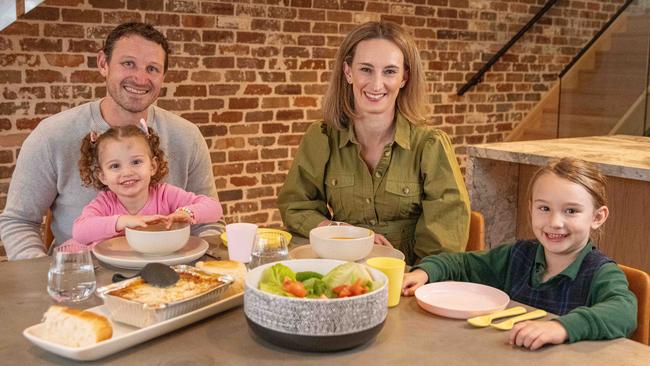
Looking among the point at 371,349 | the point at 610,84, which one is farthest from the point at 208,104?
the point at 371,349

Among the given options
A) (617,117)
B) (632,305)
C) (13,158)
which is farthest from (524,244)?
(617,117)

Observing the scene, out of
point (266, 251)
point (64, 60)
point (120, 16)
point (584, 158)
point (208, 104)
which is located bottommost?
point (266, 251)

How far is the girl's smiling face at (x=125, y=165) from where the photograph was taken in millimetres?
2150

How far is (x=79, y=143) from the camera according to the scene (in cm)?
243

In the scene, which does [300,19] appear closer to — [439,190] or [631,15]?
[631,15]

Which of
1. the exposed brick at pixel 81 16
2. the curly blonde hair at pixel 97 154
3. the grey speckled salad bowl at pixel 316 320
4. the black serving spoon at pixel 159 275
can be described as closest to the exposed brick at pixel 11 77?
the exposed brick at pixel 81 16

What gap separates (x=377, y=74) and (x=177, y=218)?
0.81 meters

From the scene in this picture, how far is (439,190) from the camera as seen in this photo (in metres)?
2.36

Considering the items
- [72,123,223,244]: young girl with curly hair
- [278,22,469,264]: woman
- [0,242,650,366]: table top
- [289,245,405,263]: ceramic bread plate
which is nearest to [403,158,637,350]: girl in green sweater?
[289,245,405,263]: ceramic bread plate

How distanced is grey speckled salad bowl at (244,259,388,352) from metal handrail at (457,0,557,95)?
191 inches

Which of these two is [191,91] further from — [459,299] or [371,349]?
[371,349]

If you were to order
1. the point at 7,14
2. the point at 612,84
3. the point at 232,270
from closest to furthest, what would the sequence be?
the point at 232,270, the point at 7,14, the point at 612,84

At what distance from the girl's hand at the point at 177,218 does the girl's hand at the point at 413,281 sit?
67 centimetres

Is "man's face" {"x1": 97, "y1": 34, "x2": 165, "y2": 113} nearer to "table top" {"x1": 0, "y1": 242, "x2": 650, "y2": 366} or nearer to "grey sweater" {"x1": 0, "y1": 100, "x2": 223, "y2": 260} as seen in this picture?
"grey sweater" {"x1": 0, "y1": 100, "x2": 223, "y2": 260}
